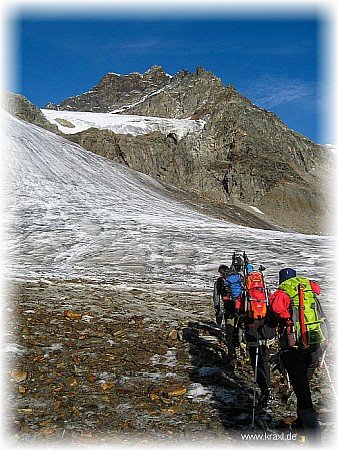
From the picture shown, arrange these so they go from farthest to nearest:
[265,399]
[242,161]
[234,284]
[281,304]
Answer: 1. [242,161]
2. [234,284]
3. [265,399]
4. [281,304]

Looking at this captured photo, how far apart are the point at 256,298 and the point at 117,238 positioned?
2481 centimetres

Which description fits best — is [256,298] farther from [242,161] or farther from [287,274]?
[242,161]

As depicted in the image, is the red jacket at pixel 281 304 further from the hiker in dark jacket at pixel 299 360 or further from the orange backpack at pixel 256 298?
the orange backpack at pixel 256 298

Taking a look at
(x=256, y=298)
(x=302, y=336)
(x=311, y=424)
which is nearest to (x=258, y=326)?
(x=256, y=298)

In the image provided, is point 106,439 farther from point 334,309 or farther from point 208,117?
point 208,117

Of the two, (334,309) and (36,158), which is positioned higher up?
(36,158)

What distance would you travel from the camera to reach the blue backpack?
33.1 ft

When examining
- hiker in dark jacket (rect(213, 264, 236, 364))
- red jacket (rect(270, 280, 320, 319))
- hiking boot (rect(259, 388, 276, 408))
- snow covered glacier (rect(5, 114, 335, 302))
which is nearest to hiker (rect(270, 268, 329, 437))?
red jacket (rect(270, 280, 320, 319))

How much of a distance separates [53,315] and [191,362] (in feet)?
13.3

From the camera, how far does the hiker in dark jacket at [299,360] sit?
6504 mm

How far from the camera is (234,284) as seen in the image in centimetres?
1018

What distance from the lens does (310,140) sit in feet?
491

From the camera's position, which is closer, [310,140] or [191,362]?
[191,362]

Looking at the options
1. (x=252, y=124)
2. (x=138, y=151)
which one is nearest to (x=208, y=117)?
(x=252, y=124)
